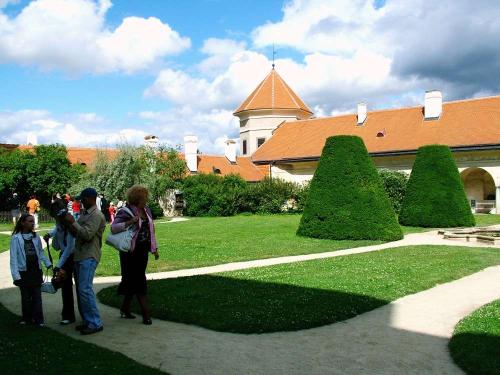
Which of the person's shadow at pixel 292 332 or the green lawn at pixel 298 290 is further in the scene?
the green lawn at pixel 298 290

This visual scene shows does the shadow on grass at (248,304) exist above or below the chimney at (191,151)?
below

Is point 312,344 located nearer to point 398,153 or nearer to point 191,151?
point 398,153

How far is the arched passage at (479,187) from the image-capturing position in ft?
113

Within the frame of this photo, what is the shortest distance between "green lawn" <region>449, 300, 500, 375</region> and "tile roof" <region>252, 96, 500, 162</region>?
90.0ft

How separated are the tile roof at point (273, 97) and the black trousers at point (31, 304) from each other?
144ft

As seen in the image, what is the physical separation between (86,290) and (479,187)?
33.7m

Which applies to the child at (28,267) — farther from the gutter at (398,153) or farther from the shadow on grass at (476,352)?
the gutter at (398,153)

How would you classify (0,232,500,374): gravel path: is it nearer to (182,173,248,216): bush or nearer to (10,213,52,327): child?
(10,213,52,327): child

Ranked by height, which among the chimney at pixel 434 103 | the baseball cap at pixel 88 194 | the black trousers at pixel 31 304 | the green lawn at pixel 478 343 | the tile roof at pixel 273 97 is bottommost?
the green lawn at pixel 478 343

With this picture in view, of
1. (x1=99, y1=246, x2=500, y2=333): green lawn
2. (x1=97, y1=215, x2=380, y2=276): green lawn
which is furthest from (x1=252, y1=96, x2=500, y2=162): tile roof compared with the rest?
(x1=99, y1=246, x2=500, y2=333): green lawn

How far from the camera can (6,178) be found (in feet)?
104

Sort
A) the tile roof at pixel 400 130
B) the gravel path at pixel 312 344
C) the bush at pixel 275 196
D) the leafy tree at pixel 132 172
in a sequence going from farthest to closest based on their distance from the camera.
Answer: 1. the bush at pixel 275 196
2. the tile roof at pixel 400 130
3. the leafy tree at pixel 132 172
4. the gravel path at pixel 312 344

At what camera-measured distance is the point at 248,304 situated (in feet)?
25.4

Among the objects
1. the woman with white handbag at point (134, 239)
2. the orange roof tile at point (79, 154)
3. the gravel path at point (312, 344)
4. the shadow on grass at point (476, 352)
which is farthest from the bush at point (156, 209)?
the shadow on grass at point (476, 352)
